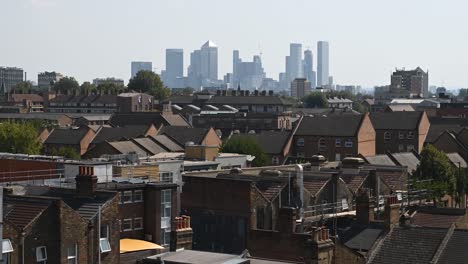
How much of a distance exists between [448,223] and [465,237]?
11694 mm

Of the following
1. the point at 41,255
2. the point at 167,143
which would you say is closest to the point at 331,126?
the point at 167,143

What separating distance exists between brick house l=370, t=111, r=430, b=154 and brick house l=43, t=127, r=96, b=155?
37202 mm

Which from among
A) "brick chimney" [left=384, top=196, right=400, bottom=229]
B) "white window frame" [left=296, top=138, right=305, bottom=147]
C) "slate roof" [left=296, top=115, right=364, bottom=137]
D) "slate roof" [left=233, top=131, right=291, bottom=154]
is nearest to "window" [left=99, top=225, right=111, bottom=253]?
"brick chimney" [left=384, top=196, right=400, bottom=229]

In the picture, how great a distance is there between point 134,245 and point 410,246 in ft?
45.6

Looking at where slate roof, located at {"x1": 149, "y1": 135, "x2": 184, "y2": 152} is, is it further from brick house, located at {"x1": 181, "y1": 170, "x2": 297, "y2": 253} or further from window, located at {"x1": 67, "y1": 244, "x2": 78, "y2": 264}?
window, located at {"x1": 67, "y1": 244, "x2": 78, "y2": 264}

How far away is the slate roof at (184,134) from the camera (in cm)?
11156

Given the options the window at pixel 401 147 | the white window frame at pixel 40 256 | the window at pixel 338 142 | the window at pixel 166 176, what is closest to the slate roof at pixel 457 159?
the window at pixel 338 142

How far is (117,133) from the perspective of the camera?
12106cm

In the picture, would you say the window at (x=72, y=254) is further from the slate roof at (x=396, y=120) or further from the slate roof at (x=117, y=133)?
the slate roof at (x=396, y=120)

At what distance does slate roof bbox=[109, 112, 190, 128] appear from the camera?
13950cm

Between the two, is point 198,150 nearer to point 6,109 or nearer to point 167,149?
point 167,149

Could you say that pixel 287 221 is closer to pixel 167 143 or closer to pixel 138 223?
pixel 138 223

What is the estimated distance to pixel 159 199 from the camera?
45.8 m

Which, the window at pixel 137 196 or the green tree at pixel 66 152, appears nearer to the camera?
the window at pixel 137 196
